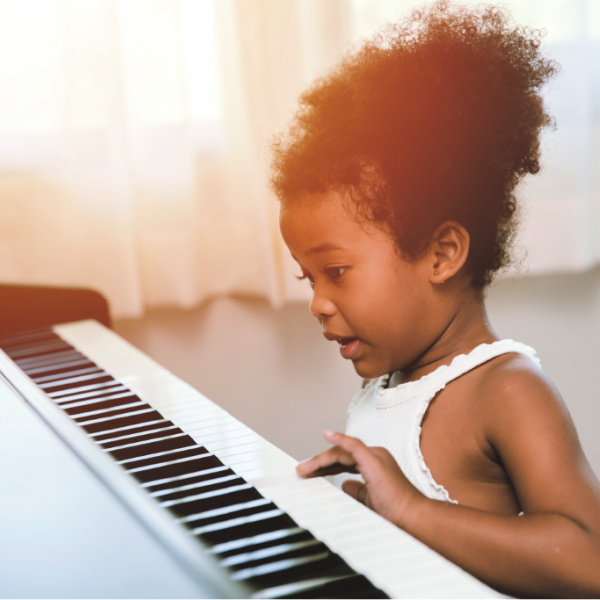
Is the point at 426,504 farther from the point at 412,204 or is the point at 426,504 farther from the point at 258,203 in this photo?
the point at 258,203

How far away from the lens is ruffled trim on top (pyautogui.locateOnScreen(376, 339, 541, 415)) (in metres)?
0.83

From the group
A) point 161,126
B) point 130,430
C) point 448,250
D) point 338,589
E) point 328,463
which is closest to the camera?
point 338,589

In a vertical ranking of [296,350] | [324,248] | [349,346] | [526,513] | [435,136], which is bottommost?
Result: [296,350]

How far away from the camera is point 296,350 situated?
6.64ft

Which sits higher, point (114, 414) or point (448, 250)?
point (448, 250)

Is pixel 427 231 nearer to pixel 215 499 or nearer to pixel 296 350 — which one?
pixel 215 499

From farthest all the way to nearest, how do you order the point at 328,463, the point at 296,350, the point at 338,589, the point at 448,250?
the point at 296,350 → the point at 448,250 → the point at 328,463 → the point at 338,589

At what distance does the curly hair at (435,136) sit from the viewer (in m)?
0.87

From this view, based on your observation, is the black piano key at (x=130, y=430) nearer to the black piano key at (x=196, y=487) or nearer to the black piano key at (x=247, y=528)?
the black piano key at (x=196, y=487)

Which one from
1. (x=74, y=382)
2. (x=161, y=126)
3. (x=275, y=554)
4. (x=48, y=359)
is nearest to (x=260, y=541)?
(x=275, y=554)

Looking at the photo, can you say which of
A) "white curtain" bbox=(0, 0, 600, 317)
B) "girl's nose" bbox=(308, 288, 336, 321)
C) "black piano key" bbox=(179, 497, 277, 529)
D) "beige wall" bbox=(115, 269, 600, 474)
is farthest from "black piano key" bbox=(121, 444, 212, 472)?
"white curtain" bbox=(0, 0, 600, 317)

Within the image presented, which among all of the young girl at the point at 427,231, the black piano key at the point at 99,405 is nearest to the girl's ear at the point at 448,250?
the young girl at the point at 427,231

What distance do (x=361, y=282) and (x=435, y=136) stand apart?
0.17 meters

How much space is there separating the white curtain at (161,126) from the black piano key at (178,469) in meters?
1.20
